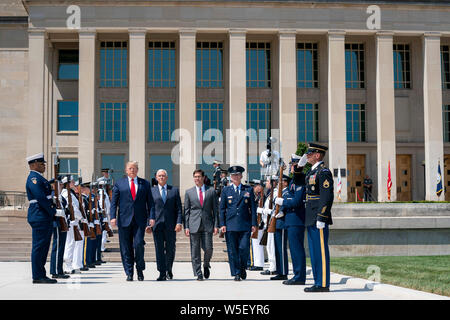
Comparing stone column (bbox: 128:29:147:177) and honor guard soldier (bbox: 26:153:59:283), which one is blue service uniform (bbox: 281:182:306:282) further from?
stone column (bbox: 128:29:147:177)

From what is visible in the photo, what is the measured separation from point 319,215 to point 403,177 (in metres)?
32.7

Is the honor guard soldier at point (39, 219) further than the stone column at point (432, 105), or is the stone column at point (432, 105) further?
the stone column at point (432, 105)

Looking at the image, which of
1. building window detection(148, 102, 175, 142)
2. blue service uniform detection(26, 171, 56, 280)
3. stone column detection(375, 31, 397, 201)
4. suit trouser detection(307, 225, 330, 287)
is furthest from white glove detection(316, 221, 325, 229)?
building window detection(148, 102, 175, 142)

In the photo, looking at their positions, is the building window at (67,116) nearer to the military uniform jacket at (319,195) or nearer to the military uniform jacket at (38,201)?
the military uniform jacket at (38,201)

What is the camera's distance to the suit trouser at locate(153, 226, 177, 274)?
40.5 ft

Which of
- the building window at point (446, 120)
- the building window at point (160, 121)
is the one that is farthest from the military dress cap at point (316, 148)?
the building window at point (446, 120)

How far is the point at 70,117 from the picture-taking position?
130 ft

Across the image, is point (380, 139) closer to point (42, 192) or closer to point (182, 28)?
point (182, 28)

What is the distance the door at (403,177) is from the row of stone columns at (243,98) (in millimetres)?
3047

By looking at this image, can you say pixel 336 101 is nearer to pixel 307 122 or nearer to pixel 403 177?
pixel 307 122

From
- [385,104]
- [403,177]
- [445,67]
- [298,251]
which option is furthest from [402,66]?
[298,251]

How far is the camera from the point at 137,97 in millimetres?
36312

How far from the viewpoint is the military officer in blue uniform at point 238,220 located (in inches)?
A: 497
